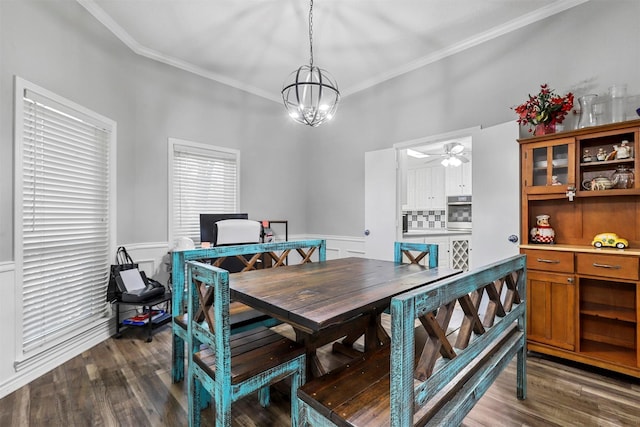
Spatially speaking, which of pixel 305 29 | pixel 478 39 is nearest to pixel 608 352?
pixel 478 39

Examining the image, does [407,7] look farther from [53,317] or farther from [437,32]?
[53,317]

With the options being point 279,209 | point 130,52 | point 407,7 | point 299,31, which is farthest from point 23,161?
point 407,7

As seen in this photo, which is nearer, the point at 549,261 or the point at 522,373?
the point at 522,373

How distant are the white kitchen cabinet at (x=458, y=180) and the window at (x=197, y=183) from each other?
4279mm

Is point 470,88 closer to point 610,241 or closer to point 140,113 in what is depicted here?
point 610,241

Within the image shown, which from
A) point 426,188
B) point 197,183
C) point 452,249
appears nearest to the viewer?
point 197,183

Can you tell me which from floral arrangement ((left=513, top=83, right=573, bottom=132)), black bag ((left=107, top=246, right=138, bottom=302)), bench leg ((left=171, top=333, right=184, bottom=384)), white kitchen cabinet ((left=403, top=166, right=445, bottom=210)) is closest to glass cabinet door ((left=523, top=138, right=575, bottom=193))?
floral arrangement ((left=513, top=83, right=573, bottom=132))

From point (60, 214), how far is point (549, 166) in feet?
13.9

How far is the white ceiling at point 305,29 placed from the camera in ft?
8.84

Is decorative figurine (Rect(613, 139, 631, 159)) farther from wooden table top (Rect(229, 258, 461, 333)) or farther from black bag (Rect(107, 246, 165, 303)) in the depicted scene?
black bag (Rect(107, 246, 165, 303))

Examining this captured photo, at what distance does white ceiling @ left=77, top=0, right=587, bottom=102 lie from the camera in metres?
2.69

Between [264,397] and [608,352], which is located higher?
[608,352]

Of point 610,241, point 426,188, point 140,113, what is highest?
point 140,113

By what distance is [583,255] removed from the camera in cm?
224
